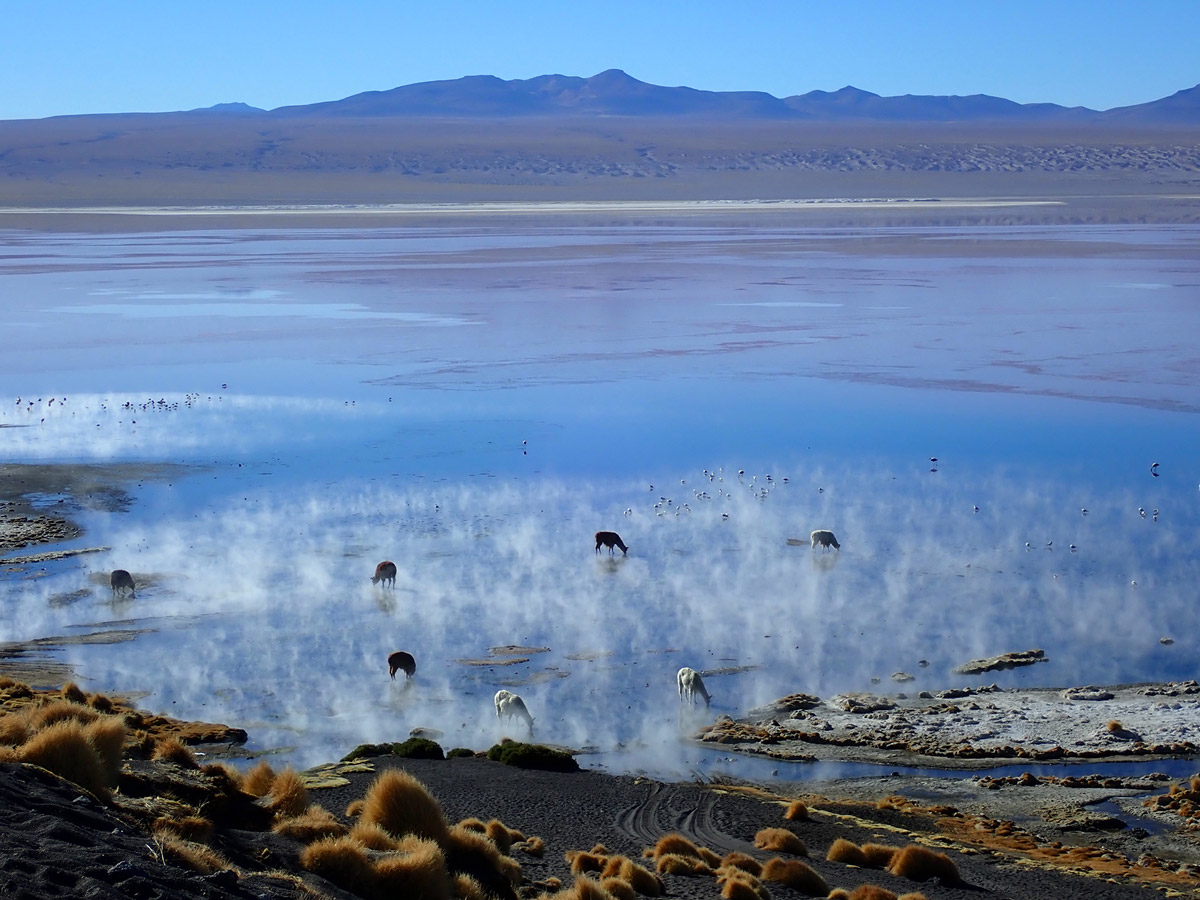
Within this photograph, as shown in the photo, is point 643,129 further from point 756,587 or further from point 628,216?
point 756,587

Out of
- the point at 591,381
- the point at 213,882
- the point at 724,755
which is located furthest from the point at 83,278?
the point at 213,882

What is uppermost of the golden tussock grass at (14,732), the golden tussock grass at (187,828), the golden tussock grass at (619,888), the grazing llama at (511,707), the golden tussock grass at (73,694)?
the golden tussock grass at (14,732)

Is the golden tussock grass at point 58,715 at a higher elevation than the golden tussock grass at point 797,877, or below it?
higher

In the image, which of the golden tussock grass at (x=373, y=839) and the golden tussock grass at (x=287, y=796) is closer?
the golden tussock grass at (x=373, y=839)

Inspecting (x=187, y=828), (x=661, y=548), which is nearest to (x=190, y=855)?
(x=187, y=828)

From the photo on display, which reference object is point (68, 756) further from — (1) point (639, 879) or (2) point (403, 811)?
(1) point (639, 879)

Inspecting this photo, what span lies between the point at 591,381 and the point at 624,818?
1545 cm

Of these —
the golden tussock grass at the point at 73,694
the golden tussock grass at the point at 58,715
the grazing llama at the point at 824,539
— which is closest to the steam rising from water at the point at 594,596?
the grazing llama at the point at 824,539

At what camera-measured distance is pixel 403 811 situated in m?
7.00

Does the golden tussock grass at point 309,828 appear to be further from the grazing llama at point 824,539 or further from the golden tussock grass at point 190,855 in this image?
the grazing llama at point 824,539

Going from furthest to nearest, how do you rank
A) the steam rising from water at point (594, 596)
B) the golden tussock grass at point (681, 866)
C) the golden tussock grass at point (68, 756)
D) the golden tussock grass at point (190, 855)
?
1. the steam rising from water at point (594, 596)
2. the golden tussock grass at point (681, 866)
3. the golden tussock grass at point (68, 756)
4. the golden tussock grass at point (190, 855)

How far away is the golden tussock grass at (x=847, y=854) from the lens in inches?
315

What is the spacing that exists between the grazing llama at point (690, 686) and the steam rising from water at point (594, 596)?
139mm

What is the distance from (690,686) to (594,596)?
251cm
